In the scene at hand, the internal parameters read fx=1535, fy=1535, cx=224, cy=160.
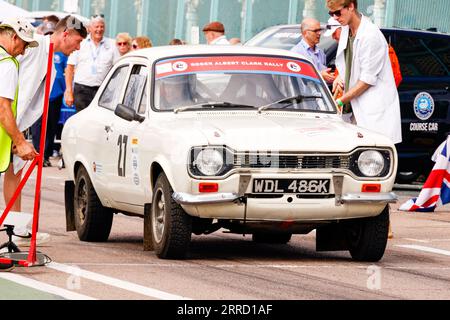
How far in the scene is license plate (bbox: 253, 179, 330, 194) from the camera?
35.3 ft

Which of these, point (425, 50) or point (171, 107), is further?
point (425, 50)

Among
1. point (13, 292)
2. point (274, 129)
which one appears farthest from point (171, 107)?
point (13, 292)

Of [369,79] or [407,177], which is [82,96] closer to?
[407,177]

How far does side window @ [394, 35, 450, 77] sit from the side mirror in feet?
27.9

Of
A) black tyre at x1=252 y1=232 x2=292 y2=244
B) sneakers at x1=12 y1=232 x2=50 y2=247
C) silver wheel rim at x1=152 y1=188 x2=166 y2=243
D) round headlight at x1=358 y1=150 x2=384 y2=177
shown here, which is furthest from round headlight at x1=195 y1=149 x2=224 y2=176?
black tyre at x1=252 y1=232 x2=292 y2=244

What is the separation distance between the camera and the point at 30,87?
37.0ft

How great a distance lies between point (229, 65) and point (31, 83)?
1.74m

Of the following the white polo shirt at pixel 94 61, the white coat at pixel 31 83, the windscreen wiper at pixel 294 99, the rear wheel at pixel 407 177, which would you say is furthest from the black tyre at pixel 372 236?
the rear wheel at pixel 407 177

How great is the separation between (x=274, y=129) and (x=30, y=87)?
5.98ft

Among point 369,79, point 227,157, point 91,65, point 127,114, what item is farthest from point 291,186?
point 91,65

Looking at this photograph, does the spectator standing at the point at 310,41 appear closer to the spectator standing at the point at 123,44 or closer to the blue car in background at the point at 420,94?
the blue car in background at the point at 420,94

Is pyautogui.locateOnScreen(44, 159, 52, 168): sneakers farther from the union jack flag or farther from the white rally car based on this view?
the white rally car

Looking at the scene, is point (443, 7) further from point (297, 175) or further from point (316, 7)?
point (297, 175)

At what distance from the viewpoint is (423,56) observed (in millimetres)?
20250
